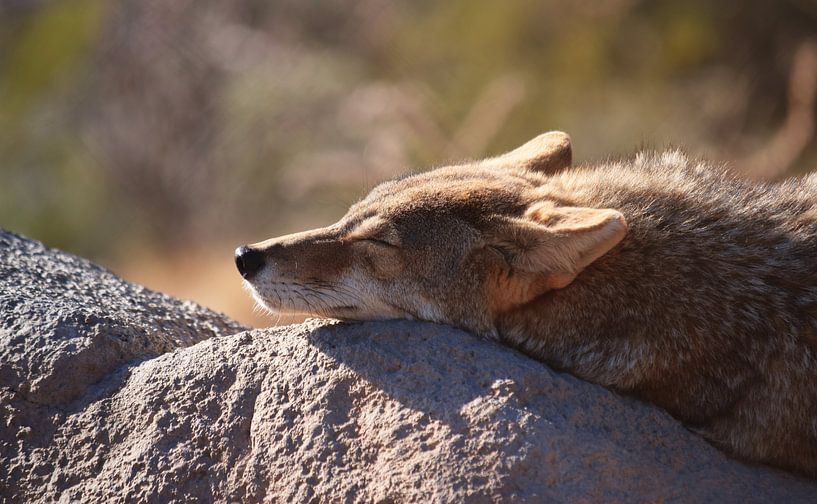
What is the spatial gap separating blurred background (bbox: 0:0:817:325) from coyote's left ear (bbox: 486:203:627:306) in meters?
8.95

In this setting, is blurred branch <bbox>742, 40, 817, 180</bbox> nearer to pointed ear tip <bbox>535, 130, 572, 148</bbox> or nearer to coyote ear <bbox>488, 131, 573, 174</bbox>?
pointed ear tip <bbox>535, 130, 572, 148</bbox>

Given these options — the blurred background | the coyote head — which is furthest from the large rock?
the blurred background

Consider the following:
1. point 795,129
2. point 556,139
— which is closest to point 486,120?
point 795,129

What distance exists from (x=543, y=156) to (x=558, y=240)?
4.48 feet

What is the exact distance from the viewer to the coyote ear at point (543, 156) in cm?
534

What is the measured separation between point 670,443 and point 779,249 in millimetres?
1059

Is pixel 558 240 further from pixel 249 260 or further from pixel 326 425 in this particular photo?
pixel 249 260

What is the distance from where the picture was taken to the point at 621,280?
4.27 m

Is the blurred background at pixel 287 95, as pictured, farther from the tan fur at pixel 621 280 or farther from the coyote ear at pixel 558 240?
the coyote ear at pixel 558 240

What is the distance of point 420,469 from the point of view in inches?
144

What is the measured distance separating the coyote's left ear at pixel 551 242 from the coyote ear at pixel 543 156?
94 centimetres

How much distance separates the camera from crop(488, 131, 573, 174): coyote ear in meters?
5.34

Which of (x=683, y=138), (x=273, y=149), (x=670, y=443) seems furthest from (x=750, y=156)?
(x=670, y=443)

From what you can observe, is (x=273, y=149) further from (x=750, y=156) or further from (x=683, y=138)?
(x=750, y=156)
